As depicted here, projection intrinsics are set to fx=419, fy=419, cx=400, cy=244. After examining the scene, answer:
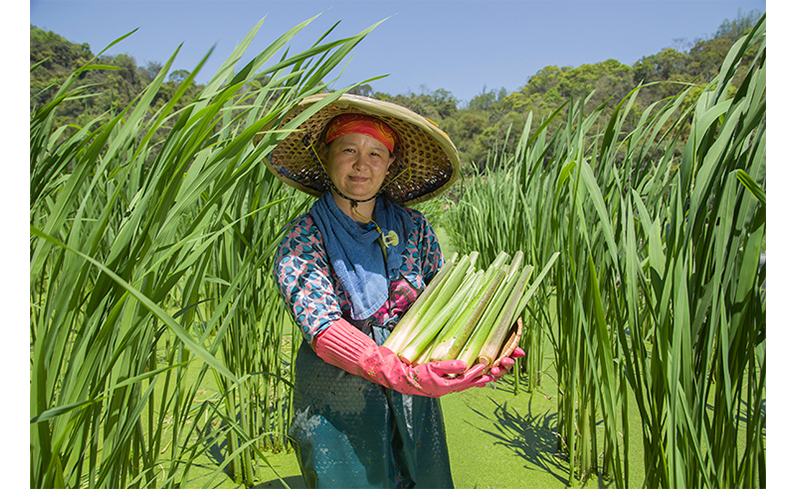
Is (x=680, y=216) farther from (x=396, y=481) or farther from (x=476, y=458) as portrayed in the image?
(x=476, y=458)

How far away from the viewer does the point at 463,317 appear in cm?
97

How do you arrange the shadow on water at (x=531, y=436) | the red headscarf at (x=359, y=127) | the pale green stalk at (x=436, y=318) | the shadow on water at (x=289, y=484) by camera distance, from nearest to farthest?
the pale green stalk at (x=436, y=318)
the red headscarf at (x=359, y=127)
the shadow on water at (x=289, y=484)
the shadow on water at (x=531, y=436)

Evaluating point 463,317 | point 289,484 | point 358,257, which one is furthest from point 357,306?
point 289,484

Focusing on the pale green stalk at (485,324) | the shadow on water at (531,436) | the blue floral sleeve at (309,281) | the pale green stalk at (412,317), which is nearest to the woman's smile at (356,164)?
the blue floral sleeve at (309,281)

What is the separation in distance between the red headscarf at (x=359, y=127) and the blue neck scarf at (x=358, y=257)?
15 centimetres

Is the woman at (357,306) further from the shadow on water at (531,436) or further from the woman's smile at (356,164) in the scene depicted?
the shadow on water at (531,436)

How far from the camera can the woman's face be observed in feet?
3.36

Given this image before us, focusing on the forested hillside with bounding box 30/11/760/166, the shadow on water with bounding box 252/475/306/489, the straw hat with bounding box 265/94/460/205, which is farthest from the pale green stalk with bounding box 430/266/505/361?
the forested hillside with bounding box 30/11/760/166

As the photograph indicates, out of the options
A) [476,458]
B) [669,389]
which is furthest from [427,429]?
[669,389]

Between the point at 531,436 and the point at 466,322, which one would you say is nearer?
the point at 466,322

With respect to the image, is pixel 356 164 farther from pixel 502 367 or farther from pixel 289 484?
pixel 289 484

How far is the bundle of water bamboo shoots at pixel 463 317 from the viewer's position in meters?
0.91

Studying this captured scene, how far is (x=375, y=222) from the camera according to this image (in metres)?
1.09

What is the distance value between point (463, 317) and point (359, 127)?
52cm
